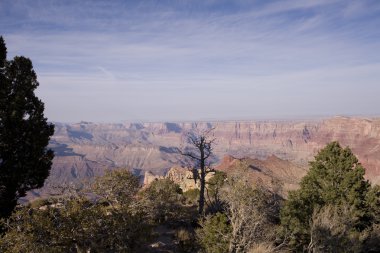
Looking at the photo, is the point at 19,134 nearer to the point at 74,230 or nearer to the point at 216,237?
the point at 74,230

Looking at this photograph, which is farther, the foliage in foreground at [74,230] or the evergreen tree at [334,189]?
the evergreen tree at [334,189]

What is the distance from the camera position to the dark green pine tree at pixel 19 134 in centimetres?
2802

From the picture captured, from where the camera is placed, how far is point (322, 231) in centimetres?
2577

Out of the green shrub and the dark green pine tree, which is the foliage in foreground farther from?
the dark green pine tree

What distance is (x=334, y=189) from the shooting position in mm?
37938

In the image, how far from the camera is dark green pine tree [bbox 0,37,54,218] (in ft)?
91.9

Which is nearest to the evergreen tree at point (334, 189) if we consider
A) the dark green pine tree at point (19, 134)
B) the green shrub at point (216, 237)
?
the green shrub at point (216, 237)

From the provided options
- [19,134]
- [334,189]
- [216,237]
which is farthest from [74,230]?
[334,189]

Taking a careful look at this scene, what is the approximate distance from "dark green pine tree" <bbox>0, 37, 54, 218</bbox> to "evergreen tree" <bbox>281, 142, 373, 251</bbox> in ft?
73.0

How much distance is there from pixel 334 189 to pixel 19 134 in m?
30.8

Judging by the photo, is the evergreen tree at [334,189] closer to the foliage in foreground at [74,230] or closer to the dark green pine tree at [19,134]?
the foliage in foreground at [74,230]

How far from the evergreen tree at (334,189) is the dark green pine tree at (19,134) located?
877 inches

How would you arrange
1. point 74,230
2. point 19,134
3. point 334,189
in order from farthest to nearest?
1. point 334,189
2. point 19,134
3. point 74,230

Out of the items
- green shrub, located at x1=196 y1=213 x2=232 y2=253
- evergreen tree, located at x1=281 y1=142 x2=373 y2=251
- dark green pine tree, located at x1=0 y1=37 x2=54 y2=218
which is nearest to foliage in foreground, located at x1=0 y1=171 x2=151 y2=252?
green shrub, located at x1=196 y1=213 x2=232 y2=253
